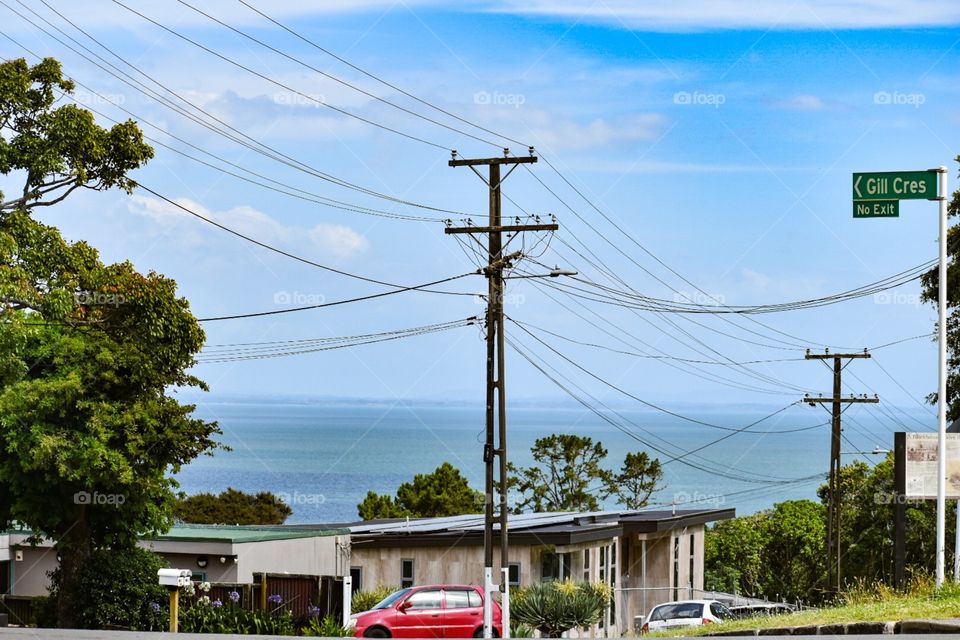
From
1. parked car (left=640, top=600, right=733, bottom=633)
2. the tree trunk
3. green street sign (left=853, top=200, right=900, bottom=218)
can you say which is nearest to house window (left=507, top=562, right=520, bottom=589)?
parked car (left=640, top=600, right=733, bottom=633)

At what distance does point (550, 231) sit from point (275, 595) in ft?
37.0

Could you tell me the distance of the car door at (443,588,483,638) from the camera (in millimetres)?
27766

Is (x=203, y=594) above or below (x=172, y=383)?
below

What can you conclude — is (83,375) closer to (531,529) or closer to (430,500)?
(531,529)

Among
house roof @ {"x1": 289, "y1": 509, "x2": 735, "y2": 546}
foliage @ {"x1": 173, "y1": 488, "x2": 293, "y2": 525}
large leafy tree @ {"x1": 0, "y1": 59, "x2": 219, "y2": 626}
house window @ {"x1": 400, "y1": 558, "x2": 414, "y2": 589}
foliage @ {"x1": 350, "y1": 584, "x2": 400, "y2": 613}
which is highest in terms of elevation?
large leafy tree @ {"x1": 0, "y1": 59, "x2": 219, "y2": 626}

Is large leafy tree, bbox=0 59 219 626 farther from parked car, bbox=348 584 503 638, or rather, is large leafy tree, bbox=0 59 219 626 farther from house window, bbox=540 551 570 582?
house window, bbox=540 551 570 582

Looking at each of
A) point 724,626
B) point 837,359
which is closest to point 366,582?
point 724,626

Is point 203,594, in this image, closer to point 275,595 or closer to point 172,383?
point 275,595

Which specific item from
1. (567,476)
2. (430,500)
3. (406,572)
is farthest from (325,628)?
(567,476)

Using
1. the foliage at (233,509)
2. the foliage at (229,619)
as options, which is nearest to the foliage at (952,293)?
the foliage at (229,619)

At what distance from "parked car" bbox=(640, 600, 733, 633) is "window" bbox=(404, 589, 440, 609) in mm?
5525

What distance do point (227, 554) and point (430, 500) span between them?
118 ft

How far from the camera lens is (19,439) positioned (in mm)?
27047

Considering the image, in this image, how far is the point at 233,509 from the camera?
86.3 m
